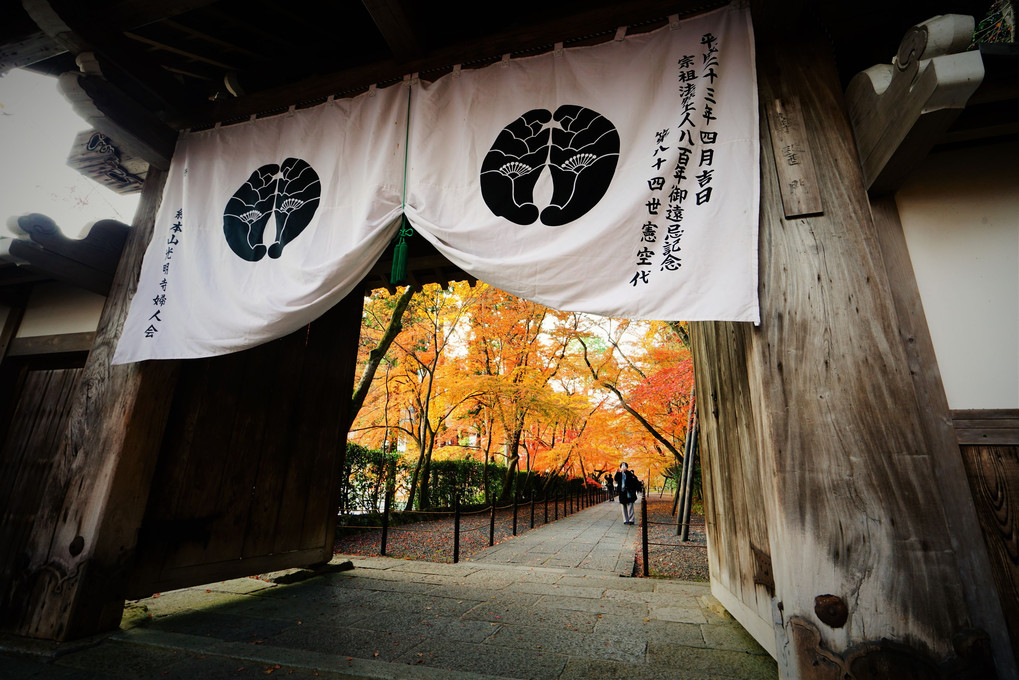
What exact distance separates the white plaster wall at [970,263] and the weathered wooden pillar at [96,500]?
567 cm

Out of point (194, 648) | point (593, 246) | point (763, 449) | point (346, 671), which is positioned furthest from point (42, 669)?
point (763, 449)

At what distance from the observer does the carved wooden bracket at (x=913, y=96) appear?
1.96 metres

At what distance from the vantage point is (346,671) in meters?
2.73

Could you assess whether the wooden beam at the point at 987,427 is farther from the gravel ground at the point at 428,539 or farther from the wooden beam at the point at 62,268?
the gravel ground at the point at 428,539

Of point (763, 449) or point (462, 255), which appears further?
point (462, 255)

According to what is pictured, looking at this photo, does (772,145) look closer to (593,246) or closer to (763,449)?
(593,246)

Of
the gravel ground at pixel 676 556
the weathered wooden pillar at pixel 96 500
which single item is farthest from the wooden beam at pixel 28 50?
the gravel ground at pixel 676 556

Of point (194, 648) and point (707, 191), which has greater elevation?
point (707, 191)

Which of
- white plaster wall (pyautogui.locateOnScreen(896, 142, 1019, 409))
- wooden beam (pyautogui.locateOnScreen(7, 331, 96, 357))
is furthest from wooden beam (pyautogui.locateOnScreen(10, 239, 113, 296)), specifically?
white plaster wall (pyautogui.locateOnScreen(896, 142, 1019, 409))

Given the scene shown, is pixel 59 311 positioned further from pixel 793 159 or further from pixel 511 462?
pixel 511 462

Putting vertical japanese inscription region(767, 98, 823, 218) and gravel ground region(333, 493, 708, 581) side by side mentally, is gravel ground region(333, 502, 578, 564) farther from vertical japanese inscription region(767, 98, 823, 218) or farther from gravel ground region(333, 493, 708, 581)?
vertical japanese inscription region(767, 98, 823, 218)

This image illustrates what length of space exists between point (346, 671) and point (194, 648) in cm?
129

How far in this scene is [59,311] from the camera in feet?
14.5

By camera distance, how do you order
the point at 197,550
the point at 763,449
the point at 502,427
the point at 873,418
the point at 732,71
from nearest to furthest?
the point at 873,418
the point at 763,449
the point at 732,71
the point at 197,550
the point at 502,427
